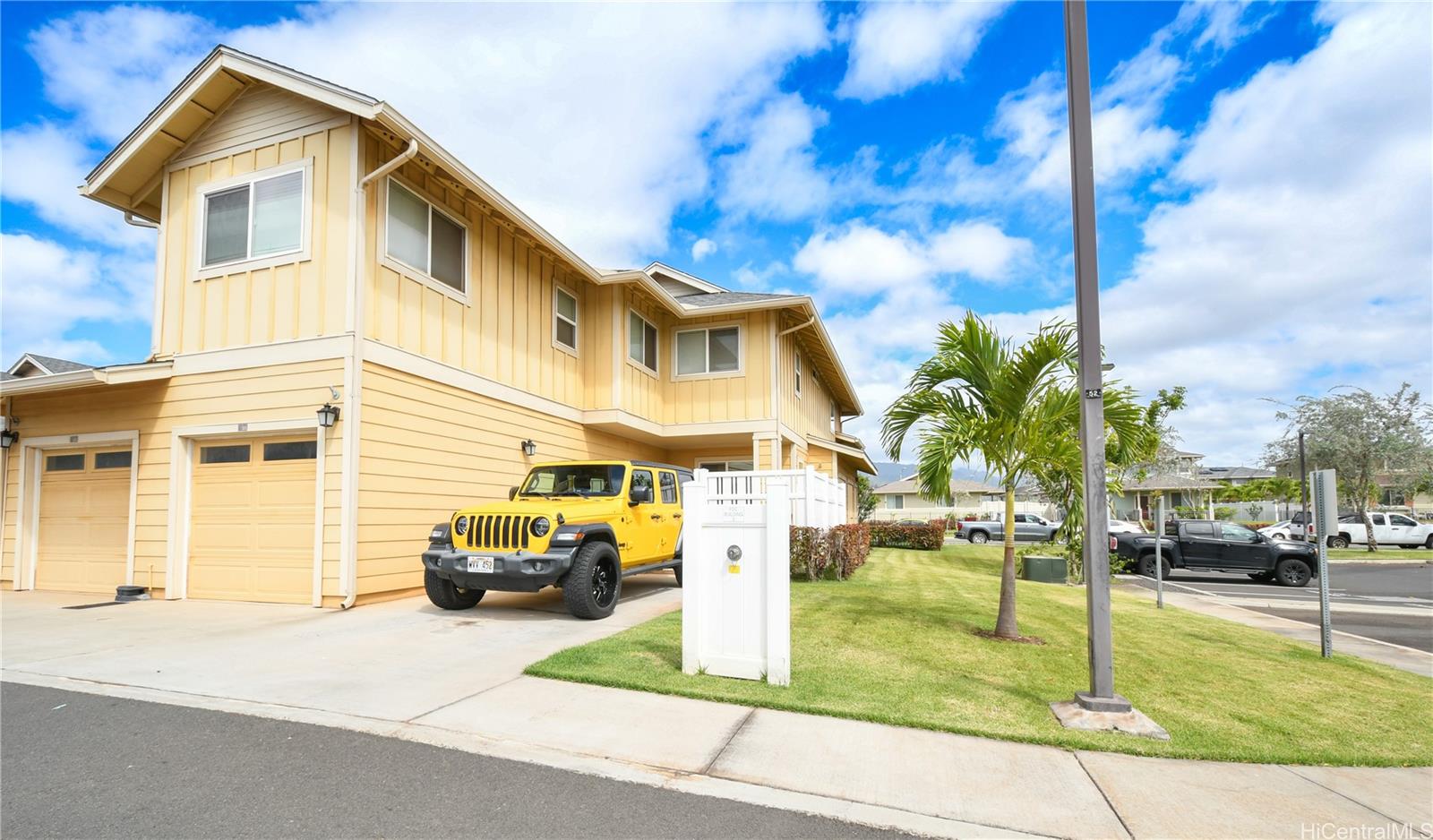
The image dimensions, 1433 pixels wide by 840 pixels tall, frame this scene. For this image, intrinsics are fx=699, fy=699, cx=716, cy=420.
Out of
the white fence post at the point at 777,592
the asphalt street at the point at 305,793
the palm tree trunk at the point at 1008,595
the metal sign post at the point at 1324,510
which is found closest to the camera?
the asphalt street at the point at 305,793

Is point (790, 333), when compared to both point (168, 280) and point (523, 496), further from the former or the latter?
point (168, 280)

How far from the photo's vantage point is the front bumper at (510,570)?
24.7 ft

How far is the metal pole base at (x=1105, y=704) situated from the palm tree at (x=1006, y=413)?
2085 millimetres

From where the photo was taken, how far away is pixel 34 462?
443 inches

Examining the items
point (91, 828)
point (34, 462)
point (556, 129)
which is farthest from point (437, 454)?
point (91, 828)

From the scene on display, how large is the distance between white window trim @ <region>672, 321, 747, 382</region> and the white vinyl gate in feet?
33.9

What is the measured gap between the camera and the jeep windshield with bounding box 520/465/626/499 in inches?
361

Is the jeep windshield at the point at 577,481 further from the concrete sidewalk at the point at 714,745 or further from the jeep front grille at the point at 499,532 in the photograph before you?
the concrete sidewalk at the point at 714,745

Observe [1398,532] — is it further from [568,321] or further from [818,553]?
[568,321]

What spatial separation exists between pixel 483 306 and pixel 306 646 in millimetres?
6450

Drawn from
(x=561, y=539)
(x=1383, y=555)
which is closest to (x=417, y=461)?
(x=561, y=539)

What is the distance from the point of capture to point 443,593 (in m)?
8.45

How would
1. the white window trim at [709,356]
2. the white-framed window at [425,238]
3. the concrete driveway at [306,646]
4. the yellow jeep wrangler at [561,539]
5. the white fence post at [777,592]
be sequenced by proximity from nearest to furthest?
the concrete driveway at [306,646], the white fence post at [777,592], the yellow jeep wrangler at [561,539], the white-framed window at [425,238], the white window trim at [709,356]

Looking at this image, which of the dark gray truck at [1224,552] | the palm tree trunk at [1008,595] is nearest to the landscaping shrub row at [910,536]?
the dark gray truck at [1224,552]
